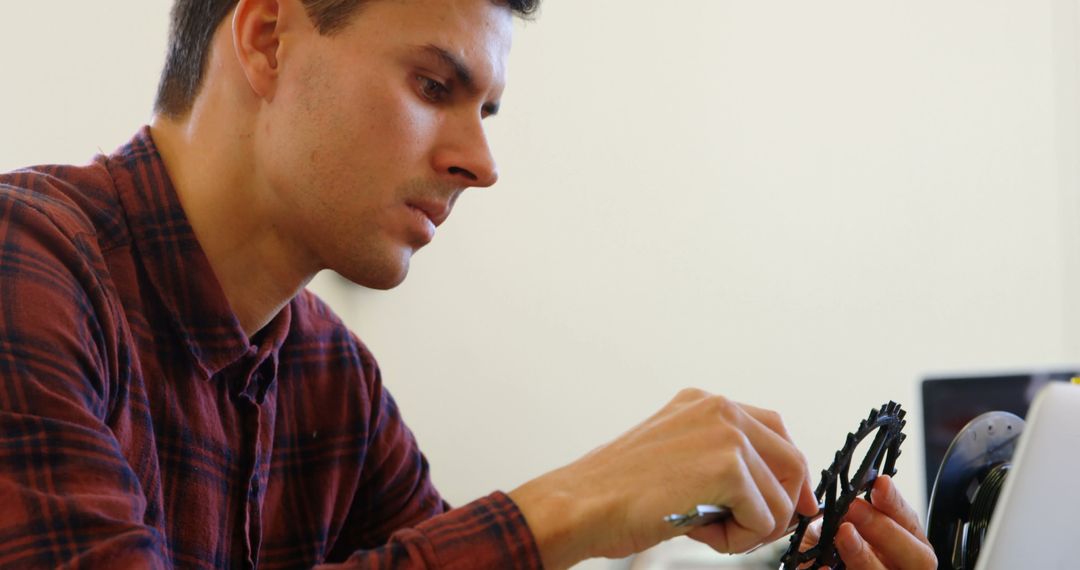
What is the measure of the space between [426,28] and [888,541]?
66 cm

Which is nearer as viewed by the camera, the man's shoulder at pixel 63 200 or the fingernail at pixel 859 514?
the man's shoulder at pixel 63 200

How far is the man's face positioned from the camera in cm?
111

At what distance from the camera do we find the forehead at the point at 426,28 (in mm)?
1111

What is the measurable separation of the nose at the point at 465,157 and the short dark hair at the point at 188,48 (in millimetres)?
152

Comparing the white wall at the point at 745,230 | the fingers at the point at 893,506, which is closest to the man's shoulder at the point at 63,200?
the fingers at the point at 893,506

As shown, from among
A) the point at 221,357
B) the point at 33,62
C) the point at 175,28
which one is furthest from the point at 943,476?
the point at 33,62

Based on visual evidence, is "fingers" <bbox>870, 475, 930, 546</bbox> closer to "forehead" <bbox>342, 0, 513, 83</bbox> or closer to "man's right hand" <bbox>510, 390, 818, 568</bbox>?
"man's right hand" <bbox>510, 390, 818, 568</bbox>

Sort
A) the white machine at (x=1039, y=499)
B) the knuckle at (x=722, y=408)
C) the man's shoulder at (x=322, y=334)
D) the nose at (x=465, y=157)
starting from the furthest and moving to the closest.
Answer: the man's shoulder at (x=322, y=334), the nose at (x=465, y=157), the knuckle at (x=722, y=408), the white machine at (x=1039, y=499)

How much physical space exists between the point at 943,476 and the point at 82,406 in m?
0.81

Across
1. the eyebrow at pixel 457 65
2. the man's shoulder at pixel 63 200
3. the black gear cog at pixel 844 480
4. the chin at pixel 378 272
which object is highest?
the eyebrow at pixel 457 65

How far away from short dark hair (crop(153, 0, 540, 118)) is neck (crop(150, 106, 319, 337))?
4 cm

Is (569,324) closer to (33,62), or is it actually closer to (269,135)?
(33,62)

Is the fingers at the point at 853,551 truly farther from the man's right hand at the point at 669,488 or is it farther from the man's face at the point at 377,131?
the man's face at the point at 377,131

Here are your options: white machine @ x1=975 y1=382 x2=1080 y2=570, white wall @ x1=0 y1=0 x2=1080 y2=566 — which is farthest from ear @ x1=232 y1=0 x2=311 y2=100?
white wall @ x1=0 y1=0 x2=1080 y2=566
